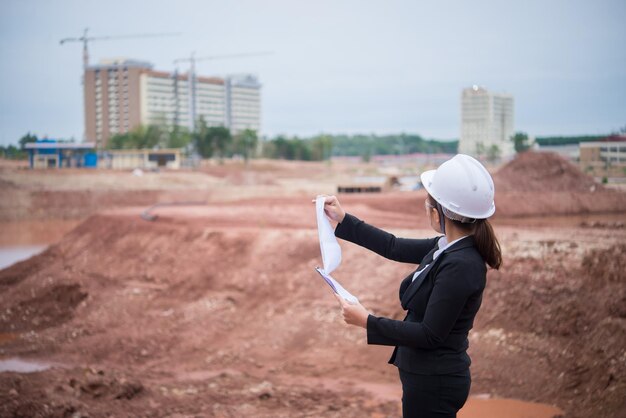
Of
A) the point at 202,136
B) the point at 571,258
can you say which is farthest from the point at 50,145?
the point at 202,136

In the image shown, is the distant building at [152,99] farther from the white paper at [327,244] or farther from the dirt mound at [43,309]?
the white paper at [327,244]

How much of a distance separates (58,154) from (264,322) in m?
14.6

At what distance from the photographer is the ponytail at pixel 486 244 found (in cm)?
272

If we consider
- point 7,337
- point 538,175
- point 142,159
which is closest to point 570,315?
point 7,337

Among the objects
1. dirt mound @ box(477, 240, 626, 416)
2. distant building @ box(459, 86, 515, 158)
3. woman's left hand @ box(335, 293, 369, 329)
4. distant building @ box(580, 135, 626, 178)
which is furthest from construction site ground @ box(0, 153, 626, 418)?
distant building @ box(459, 86, 515, 158)

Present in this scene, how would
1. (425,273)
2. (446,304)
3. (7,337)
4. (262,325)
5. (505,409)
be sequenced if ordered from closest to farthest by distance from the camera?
(446,304) < (425,273) < (505,409) < (262,325) < (7,337)

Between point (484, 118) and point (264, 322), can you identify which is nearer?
point (264, 322)

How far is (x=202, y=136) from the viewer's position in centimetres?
6581

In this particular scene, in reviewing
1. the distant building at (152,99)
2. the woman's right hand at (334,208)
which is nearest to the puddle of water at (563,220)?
the woman's right hand at (334,208)

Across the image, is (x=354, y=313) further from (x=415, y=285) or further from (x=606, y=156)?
(x=606, y=156)

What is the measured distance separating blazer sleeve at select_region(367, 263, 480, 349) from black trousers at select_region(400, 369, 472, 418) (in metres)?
0.14

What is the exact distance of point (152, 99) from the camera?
4784 cm

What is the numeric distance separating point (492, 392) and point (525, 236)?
4.45 metres

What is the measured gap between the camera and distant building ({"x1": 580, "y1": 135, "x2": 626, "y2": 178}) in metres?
15.9
